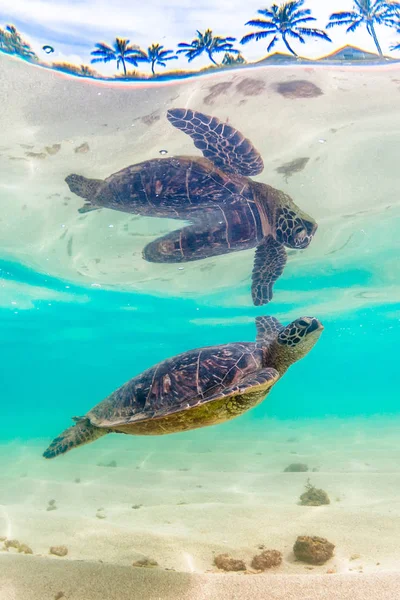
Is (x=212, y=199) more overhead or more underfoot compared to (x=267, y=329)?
more overhead

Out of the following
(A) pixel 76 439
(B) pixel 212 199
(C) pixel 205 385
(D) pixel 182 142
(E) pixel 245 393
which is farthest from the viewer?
(D) pixel 182 142

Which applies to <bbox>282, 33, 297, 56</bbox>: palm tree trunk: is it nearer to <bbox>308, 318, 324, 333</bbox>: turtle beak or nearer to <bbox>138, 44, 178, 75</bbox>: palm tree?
<bbox>138, 44, 178, 75</bbox>: palm tree

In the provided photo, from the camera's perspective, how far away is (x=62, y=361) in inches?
2363

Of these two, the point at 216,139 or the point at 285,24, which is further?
the point at 216,139

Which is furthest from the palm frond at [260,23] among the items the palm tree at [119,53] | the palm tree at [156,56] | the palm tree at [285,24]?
the palm tree at [119,53]

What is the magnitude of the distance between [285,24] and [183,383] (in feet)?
19.7

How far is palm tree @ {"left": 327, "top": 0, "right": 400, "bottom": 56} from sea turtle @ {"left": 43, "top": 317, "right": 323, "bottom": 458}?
5.37 m

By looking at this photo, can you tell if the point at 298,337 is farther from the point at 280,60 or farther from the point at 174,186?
the point at 280,60

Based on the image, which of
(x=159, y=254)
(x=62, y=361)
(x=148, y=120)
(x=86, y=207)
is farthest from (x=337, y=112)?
(x=62, y=361)

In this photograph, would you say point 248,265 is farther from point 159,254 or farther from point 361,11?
point 361,11

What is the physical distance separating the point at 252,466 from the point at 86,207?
11472 mm

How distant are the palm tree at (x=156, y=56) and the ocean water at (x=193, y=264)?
0.54 meters

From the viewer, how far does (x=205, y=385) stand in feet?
16.3

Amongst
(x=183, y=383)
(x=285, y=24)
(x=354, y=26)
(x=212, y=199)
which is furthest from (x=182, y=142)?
(x=183, y=383)
